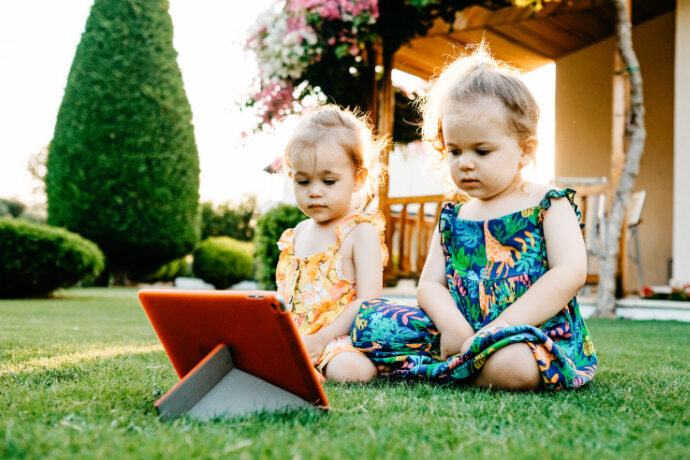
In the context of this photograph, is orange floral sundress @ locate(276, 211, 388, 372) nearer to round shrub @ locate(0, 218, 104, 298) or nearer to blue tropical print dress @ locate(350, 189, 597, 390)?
blue tropical print dress @ locate(350, 189, 597, 390)

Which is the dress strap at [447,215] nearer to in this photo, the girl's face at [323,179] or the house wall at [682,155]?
the girl's face at [323,179]

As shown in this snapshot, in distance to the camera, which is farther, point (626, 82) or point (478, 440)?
point (626, 82)

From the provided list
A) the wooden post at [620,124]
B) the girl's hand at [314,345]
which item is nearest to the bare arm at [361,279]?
the girl's hand at [314,345]

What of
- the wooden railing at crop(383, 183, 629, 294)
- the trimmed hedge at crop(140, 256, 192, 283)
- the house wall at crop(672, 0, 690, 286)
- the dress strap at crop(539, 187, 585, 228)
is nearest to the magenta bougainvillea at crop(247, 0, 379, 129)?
the wooden railing at crop(383, 183, 629, 294)

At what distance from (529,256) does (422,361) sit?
1.46 ft

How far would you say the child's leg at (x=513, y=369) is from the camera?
5.02 feet

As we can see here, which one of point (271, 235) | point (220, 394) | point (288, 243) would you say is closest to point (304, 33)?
point (271, 235)

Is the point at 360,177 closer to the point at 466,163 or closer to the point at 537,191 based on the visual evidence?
the point at 466,163

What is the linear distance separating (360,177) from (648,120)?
6.62 m

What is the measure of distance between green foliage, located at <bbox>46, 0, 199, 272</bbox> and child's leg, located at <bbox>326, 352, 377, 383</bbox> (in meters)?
9.70

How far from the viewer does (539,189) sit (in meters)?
1.81

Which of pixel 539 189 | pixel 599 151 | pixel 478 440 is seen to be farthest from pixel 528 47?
pixel 478 440

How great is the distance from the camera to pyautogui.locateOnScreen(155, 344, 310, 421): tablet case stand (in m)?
1.19

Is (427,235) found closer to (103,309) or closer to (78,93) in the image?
(103,309)
